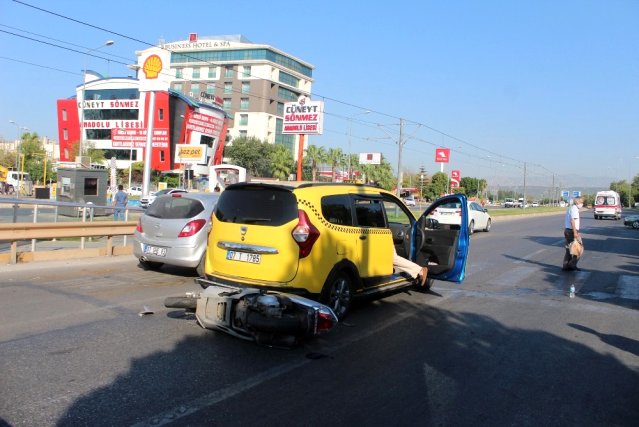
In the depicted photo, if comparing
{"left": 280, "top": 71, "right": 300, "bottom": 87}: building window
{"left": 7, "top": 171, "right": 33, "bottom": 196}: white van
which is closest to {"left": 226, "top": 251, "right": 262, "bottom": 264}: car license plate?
{"left": 7, "top": 171, "right": 33, "bottom": 196}: white van

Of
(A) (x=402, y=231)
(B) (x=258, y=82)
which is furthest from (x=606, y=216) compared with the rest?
(B) (x=258, y=82)

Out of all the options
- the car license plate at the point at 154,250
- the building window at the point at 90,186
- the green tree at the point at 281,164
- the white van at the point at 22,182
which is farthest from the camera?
the green tree at the point at 281,164

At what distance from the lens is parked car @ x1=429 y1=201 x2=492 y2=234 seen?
78.9 ft

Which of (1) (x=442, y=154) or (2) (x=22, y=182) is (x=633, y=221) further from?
(2) (x=22, y=182)

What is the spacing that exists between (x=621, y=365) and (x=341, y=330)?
3.05m

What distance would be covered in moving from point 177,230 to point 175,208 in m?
0.49

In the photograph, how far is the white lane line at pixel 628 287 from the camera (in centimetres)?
976

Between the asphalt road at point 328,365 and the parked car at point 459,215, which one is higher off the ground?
the parked car at point 459,215

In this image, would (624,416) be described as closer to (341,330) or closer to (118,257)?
Result: (341,330)

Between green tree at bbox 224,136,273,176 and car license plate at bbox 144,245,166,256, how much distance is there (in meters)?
79.7

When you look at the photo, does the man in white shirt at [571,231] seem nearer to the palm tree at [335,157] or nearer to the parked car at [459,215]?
the parked car at [459,215]

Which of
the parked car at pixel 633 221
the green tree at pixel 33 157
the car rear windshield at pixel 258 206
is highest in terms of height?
the green tree at pixel 33 157

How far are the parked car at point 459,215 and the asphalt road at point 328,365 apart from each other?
15.4 metres

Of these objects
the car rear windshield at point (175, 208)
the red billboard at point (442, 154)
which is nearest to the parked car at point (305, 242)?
the car rear windshield at point (175, 208)
